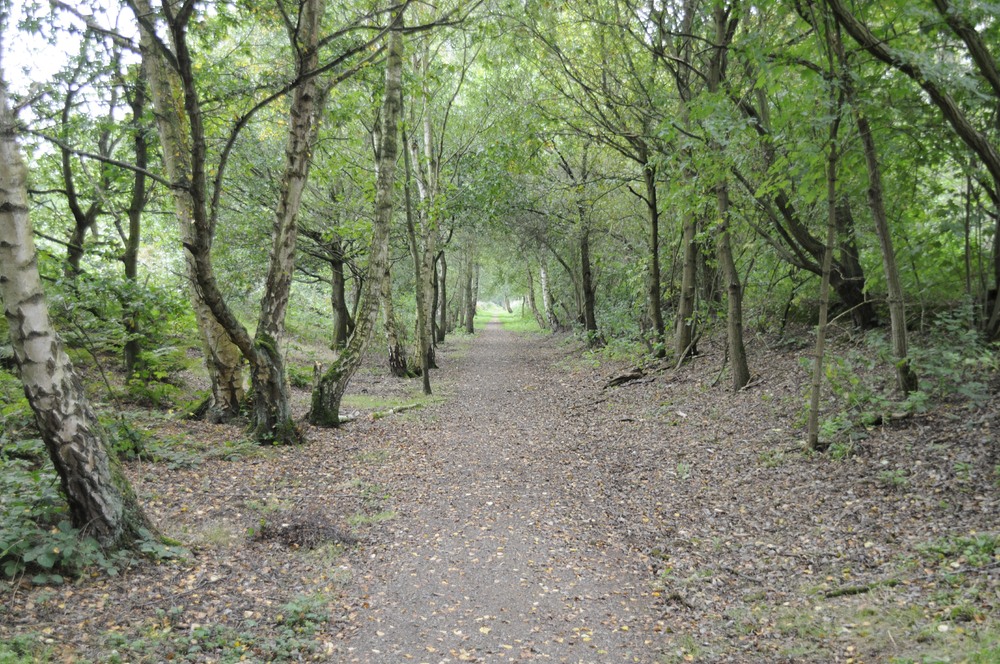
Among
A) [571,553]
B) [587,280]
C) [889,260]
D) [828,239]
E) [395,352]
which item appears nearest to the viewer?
[571,553]

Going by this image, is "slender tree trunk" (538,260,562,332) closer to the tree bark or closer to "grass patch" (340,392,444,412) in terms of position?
the tree bark

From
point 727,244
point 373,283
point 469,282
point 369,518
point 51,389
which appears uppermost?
point 469,282

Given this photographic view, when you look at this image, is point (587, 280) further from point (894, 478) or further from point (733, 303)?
point (894, 478)

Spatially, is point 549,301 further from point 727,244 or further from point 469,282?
point 727,244

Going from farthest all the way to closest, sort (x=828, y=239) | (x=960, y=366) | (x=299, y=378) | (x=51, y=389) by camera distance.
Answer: (x=299, y=378)
(x=960, y=366)
(x=828, y=239)
(x=51, y=389)

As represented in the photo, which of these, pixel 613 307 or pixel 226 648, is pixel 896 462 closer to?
pixel 226 648

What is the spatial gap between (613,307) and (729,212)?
592 inches

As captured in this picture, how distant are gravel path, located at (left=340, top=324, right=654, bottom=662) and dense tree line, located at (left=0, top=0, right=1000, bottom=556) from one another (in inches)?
92.1

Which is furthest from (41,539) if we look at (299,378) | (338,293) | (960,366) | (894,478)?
(338,293)

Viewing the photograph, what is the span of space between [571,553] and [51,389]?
15.1 feet

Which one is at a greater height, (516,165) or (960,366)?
(516,165)

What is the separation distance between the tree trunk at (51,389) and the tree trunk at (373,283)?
18.8ft

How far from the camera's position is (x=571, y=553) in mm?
5762

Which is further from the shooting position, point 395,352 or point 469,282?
point 469,282
